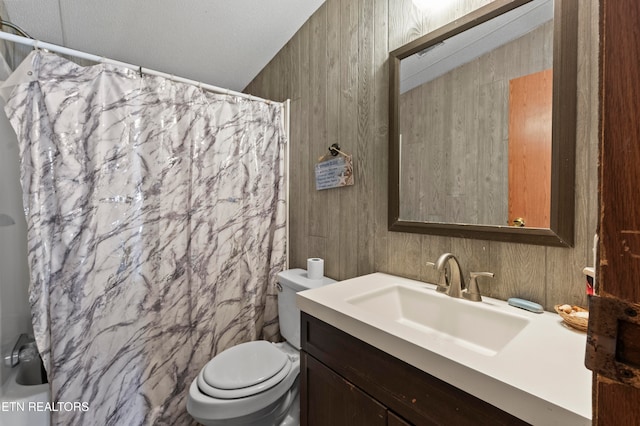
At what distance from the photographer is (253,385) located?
1138mm

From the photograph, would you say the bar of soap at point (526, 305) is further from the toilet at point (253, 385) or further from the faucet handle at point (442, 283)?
the toilet at point (253, 385)

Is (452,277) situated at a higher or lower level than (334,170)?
lower

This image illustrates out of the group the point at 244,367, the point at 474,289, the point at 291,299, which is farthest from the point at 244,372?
the point at 474,289

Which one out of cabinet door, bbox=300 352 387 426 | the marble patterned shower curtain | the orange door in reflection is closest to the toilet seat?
cabinet door, bbox=300 352 387 426

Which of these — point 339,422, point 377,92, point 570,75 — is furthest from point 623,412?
point 377,92

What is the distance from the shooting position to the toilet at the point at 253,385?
107 cm

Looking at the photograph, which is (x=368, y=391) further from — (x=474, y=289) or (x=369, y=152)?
(x=369, y=152)

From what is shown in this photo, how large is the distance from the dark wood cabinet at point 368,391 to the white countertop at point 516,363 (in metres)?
0.04

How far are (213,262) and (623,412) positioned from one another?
1662mm

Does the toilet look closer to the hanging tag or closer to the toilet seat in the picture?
the toilet seat

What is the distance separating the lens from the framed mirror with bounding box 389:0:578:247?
0.81m

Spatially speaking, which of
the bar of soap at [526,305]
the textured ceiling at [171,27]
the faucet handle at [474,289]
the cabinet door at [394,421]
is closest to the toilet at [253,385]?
the cabinet door at [394,421]

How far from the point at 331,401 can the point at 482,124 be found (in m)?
1.10

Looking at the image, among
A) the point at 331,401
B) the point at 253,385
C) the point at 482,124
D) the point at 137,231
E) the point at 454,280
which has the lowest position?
the point at 253,385
